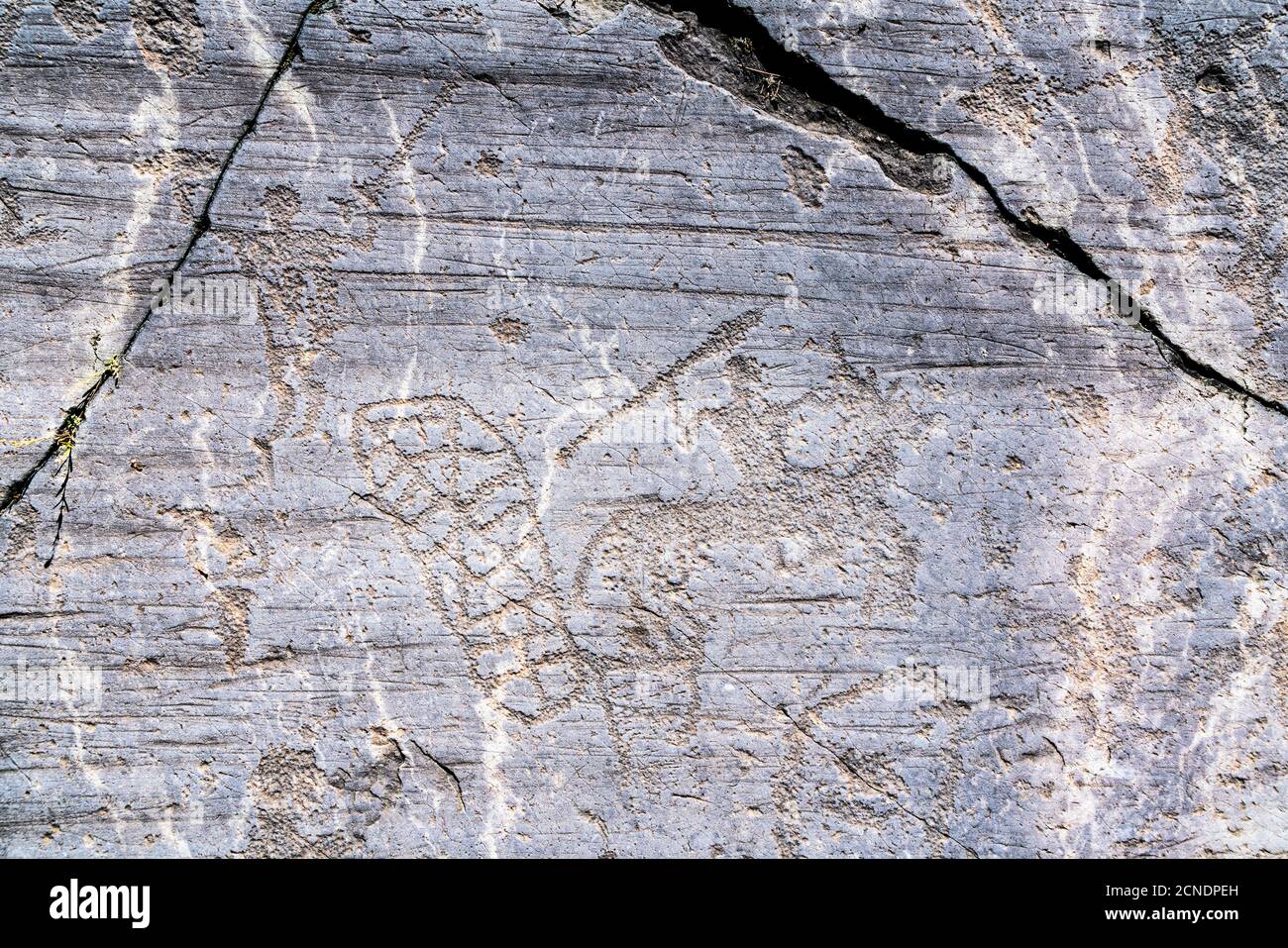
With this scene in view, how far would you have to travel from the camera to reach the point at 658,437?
1.42 meters

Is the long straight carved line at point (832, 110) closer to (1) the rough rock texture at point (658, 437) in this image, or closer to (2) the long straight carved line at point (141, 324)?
(1) the rough rock texture at point (658, 437)

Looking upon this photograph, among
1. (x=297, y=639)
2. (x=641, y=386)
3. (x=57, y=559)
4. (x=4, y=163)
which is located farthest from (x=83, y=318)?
(x=641, y=386)

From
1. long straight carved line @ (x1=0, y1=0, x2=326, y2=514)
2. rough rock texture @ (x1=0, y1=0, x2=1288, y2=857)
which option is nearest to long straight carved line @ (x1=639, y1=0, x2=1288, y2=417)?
rough rock texture @ (x1=0, y1=0, x2=1288, y2=857)

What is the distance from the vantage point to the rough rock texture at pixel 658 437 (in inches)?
54.2

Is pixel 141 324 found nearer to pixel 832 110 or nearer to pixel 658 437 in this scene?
pixel 658 437

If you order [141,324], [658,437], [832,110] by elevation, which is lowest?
[658,437]

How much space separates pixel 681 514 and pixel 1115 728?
→ 890mm

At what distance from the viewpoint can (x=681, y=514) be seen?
55.9 inches

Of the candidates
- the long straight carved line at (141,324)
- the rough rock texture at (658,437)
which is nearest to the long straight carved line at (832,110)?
the rough rock texture at (658,437)

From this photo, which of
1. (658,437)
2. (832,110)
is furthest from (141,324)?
(832,110)

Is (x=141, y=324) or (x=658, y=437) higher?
(x=141, y=324)

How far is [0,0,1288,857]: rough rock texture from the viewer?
138cm

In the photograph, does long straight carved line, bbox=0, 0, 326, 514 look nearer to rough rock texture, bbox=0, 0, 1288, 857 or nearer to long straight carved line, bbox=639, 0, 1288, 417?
rough rock texture, bbox=0, 0, 1288, 857

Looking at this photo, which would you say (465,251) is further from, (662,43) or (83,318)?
(83,318)
